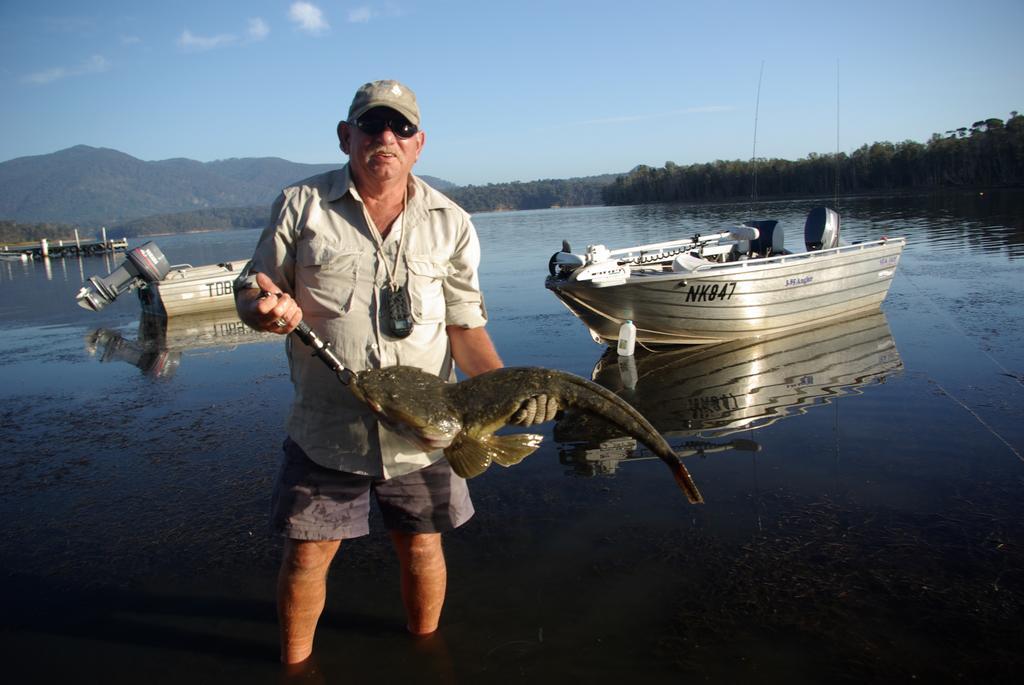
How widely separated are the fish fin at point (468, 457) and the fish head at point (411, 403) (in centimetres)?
10

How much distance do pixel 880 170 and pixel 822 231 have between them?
95.8 meters

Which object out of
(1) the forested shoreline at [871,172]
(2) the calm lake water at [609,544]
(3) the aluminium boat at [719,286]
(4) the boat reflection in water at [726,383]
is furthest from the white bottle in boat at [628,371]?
(1) the forested shoreline at [871,172]

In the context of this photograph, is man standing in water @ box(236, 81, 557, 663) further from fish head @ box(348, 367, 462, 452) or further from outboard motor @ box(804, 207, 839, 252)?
outboard motor @ box(804, 207, 839, 252)

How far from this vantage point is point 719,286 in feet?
38.8

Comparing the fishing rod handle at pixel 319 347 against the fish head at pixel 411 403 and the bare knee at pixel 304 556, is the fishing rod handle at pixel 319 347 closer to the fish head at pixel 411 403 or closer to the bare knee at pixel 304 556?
the fish head at pixel 411 403

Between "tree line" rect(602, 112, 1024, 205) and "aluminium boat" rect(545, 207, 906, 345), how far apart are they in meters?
57.7

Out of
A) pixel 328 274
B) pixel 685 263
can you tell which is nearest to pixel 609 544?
pixel 328 274

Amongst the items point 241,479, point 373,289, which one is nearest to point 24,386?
point 241,479

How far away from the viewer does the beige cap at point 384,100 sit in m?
3.31

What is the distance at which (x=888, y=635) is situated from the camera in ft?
13.2

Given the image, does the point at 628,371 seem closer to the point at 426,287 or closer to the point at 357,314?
the point at 426,287

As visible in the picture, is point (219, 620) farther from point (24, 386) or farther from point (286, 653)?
point (24, 386)

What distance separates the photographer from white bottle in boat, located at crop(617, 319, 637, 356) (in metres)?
11.9

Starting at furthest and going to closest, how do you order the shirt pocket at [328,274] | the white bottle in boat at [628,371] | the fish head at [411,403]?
the white bottle in boat at [628,371]
the shirt pocket at [328,274]
the fish head at [411,403]
